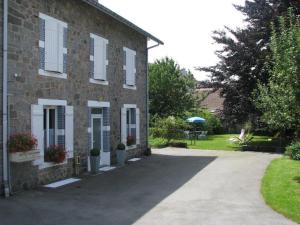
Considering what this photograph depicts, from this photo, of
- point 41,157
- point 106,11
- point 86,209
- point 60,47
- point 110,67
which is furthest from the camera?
point 110,67

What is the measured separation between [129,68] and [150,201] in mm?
Result: 9467

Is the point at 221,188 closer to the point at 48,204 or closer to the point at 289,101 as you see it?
the point at 289,101

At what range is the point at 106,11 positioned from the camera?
612 inches

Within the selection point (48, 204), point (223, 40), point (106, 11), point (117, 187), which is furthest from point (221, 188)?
point (223, 40)

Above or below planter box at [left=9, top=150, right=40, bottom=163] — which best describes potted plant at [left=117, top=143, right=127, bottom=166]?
below

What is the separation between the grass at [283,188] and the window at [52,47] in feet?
21.7

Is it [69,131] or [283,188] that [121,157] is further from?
[283,188]

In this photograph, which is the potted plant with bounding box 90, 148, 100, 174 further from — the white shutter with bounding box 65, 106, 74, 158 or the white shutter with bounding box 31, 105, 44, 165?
the white shutter with bounding box 31, 105, 44, 165

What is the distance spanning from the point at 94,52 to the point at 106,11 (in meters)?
1.46

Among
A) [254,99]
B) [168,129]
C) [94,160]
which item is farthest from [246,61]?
[94,160]

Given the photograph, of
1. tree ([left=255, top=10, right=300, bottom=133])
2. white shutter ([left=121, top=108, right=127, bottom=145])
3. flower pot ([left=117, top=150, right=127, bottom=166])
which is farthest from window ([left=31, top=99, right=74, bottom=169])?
tree ([left=255, top=10, right=300, bottom=133])

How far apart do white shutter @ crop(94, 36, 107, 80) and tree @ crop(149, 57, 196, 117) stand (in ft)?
62.3

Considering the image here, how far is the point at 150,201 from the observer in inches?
414

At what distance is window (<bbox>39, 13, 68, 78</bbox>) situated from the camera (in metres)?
12.4
